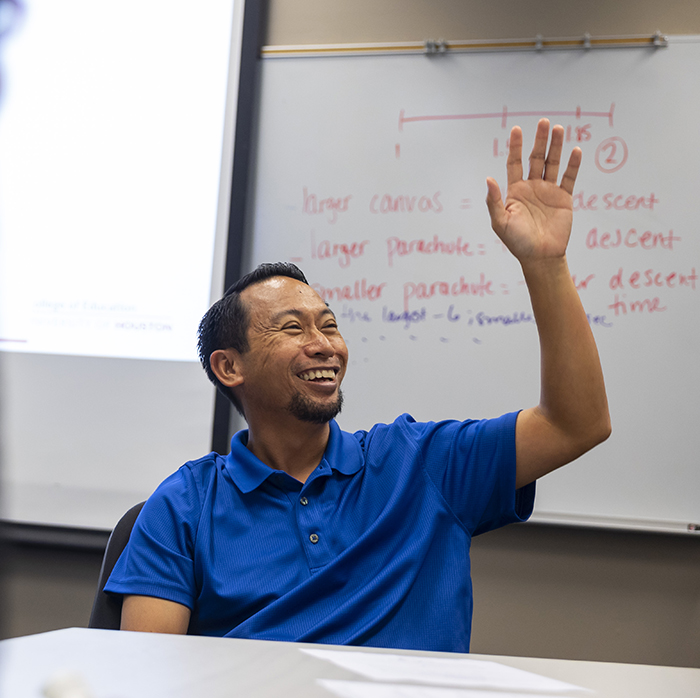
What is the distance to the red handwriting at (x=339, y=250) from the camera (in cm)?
183

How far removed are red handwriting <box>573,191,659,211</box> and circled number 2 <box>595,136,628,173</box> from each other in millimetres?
75

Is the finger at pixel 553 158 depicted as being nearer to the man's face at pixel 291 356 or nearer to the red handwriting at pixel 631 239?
the man's face at pixel 291 356


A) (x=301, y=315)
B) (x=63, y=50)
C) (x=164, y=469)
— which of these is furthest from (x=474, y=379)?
(x=63, y=50)

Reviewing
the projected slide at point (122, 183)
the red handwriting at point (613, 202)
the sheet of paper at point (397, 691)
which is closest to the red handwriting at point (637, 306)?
the red handwriting at point (613, 202)

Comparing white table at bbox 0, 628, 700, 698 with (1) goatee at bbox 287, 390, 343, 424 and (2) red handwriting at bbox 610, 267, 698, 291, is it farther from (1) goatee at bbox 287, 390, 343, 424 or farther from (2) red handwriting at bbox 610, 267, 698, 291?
(2) red handwriting at bbox 610, 267, 698, 291

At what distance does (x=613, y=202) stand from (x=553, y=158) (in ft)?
2.61

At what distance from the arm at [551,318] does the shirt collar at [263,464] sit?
0.28 m

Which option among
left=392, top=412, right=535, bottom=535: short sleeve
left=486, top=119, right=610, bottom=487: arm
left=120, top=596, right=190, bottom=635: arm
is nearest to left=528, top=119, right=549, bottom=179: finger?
left=486, top=119, right=610, bottom=487: arm

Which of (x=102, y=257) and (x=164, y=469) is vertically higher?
(x=102, y=257)

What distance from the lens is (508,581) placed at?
1.71 m

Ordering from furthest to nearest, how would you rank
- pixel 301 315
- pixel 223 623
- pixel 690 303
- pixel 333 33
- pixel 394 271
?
pixel 333 33, pixel 394 271, pixel 690 303, pixel 301 315, pixel 223 623

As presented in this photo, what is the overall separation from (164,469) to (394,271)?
33.8 inches

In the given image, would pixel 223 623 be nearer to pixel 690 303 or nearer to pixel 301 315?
pixel 301 315

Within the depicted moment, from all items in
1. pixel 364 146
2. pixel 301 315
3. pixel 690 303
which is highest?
pixel 364 146
